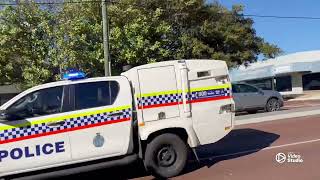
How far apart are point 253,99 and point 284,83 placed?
39888 millimetres

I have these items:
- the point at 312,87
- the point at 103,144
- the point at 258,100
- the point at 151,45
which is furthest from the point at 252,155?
the point at 312,87

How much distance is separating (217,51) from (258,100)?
9.22 m

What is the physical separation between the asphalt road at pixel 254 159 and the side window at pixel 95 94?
167 centimetres

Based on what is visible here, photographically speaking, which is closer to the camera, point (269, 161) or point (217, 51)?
point (269, 161)

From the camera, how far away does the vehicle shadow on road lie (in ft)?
32.8

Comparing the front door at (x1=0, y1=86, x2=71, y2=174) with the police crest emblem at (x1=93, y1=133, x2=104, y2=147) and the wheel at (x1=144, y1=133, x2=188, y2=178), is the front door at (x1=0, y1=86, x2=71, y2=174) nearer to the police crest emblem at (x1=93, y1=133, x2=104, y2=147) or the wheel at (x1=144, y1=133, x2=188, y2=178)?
the police crest emblem at (x1=93, y1=133, x2=104, y2=147)

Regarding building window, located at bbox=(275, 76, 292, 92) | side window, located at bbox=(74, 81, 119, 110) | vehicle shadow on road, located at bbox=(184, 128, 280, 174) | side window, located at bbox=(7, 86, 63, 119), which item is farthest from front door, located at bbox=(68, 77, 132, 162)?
building window, located at bbox=(275, 76, 292, 92)

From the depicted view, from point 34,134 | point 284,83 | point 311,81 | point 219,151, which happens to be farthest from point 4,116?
point 311,81

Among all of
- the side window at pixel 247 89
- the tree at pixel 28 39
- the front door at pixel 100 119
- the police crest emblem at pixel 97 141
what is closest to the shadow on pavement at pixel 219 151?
the front door at pixel 100 119

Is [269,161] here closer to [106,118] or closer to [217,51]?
[106,118]

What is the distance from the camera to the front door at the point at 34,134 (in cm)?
776

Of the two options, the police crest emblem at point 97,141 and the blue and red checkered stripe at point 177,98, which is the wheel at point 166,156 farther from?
the police crest emblem at point 97,141

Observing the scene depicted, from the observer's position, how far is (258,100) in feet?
71.9

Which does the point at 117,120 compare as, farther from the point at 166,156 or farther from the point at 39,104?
the point at 39,104
